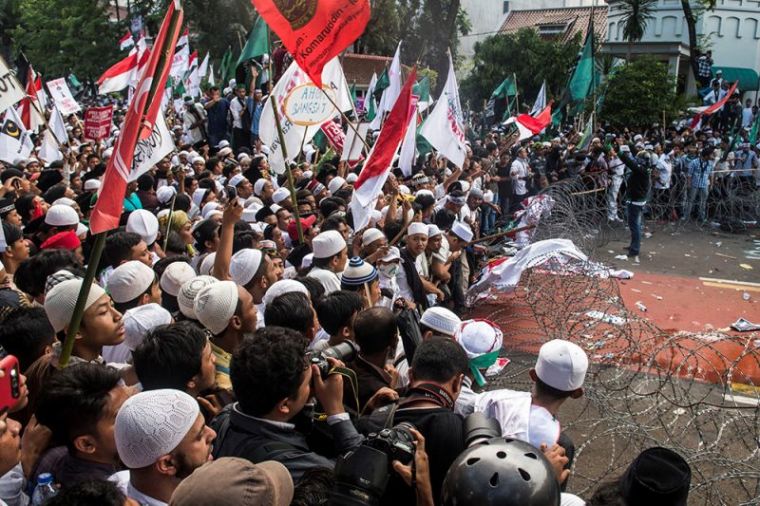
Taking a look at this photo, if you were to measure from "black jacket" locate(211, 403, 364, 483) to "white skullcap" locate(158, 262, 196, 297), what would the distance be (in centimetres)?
189

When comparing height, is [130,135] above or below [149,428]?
above

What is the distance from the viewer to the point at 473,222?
9219 millimetres

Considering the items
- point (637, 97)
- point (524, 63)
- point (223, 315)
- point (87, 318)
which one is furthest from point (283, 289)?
point (524, 63)

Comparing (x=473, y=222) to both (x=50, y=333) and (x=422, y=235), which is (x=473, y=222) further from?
(x=50, y=333)

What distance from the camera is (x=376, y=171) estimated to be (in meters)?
5.68

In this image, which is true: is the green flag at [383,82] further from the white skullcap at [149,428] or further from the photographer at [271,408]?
the white skullcap at [149,428]

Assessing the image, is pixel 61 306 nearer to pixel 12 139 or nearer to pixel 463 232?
pixel 463 232

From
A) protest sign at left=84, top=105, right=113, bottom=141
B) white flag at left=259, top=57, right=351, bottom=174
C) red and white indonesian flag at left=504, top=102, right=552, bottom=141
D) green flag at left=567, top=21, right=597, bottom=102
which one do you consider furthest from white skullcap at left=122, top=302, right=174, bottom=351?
green flag at left=567, top=21, right=597, bottom=102

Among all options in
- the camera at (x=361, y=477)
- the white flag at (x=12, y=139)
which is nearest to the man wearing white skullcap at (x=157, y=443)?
the camera at (x=361, y=477)

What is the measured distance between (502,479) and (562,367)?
137 cm

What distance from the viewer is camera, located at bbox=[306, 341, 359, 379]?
108 inches

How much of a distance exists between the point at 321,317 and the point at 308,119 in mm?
4513

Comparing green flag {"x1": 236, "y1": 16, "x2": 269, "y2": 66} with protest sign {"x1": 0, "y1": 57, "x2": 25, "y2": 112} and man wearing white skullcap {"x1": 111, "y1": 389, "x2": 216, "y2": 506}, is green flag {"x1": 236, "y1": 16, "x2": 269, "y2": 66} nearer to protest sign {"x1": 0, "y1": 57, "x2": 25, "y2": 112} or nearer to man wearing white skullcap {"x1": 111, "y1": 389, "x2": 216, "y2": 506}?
protest sign {"x1": 0, "y1": 57, "x2": 25, "y2": 112}

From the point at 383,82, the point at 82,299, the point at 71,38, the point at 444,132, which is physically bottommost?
the point at 82,299
